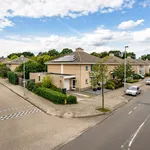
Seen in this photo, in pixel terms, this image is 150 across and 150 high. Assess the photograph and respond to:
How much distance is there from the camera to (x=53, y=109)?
1861 centimetres

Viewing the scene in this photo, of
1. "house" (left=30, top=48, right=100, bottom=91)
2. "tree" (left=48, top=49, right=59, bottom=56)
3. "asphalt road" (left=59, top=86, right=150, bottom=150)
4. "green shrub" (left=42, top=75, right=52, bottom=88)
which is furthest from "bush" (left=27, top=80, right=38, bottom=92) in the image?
"tree" (left=48, top=49, right=59, bottom=56)

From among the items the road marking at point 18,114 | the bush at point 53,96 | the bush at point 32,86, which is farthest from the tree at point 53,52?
the road marking at point 18,114

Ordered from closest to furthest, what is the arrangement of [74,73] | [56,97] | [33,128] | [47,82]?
[33,128] < [56,97] < [47,82] < [74,73]

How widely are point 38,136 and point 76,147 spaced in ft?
10.2

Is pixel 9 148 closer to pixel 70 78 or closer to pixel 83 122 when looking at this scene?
pixel 83 122

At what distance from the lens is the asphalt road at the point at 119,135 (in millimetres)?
10469

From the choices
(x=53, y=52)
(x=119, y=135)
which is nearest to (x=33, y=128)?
(x=119, y=135)

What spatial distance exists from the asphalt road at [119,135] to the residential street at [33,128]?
110cm

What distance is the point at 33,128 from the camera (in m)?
13.5

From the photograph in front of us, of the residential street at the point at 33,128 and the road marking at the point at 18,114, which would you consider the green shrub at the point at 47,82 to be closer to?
the residential street at the point at 33,128

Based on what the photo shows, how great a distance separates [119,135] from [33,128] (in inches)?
258

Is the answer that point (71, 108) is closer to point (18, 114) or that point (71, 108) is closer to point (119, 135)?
point (18, 114)

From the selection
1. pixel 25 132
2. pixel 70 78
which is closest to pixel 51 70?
pixel 70 78

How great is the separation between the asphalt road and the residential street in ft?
3.61
